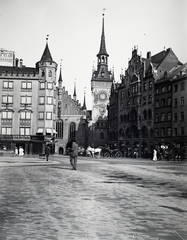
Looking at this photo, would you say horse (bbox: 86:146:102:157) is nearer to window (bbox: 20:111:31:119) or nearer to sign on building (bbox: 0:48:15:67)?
window (bbox: 20:111:31:119)

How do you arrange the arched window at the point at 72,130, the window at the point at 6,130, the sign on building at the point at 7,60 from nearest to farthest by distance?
the window at the point at 6,130
the sign on building at the point at 7,60
the arched window at the point at 72,130

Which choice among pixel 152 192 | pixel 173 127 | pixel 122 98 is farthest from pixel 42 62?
pixel 152 192

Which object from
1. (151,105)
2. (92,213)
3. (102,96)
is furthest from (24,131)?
(92,213)

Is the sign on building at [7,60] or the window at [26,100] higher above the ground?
the sign on building at [7,60]

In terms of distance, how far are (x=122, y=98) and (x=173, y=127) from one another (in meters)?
20.4

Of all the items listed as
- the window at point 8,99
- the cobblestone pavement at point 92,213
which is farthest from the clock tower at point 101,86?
the cobblestone pavement at point 92,213

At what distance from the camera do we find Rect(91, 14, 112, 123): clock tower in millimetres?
89938

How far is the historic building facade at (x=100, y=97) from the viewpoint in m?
87.7

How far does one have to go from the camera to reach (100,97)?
91.5 meters

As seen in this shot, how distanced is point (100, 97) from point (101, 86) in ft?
11.3

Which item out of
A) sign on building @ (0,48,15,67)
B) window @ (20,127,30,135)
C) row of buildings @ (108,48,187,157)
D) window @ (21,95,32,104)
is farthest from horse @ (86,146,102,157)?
sign on building @ (0,48,15,67)

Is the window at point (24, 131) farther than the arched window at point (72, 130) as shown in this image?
No

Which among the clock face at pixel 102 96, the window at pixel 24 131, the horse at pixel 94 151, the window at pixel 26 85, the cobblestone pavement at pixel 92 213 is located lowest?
the cobblestone pavement at pixel 92 213

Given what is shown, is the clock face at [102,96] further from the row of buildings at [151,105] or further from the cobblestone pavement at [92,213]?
the cobblestone pavement at [92,213]
